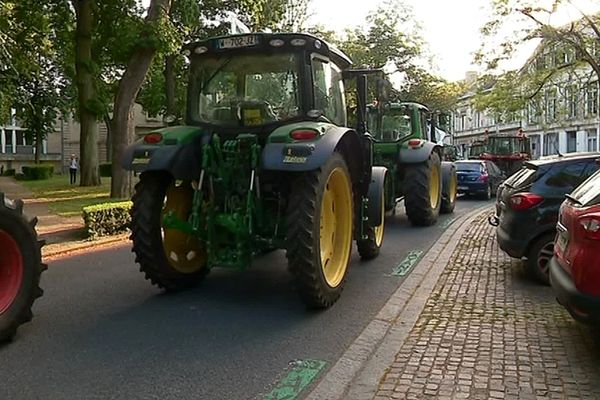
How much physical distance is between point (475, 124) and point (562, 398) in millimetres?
80977

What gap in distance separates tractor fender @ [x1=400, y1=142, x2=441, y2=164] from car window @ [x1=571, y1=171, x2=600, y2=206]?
775 cm

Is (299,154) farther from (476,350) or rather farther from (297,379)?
(476,350)

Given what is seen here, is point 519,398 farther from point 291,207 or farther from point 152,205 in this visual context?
point 152,205

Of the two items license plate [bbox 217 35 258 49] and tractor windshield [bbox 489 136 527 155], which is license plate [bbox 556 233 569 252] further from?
tractor windshield [bbox 489 136 527 155]

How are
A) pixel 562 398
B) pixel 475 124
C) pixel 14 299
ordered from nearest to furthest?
pixel 562 398
pixel 14 299
pixel 475 124

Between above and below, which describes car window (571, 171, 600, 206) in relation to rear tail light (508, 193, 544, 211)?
above

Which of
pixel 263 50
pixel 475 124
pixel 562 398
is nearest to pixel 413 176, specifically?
pixel 263 50

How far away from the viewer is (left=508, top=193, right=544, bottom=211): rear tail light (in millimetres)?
7707

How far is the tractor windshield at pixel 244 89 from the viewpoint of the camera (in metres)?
7.01

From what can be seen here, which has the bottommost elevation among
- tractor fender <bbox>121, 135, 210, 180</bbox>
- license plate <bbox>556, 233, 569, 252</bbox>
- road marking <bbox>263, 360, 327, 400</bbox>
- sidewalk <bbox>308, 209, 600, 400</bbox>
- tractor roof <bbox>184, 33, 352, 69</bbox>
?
road marking <bbox>263, 360, 327, 400</bbox>

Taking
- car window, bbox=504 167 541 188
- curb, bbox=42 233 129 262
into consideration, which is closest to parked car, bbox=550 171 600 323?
car window, bbox=504 167 541 188

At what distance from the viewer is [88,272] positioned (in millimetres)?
8570

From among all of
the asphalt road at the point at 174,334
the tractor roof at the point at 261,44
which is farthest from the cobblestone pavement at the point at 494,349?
the tractor roof at the point at 261,44

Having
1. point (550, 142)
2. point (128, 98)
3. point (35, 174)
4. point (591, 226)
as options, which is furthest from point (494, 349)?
point (550, 142)
